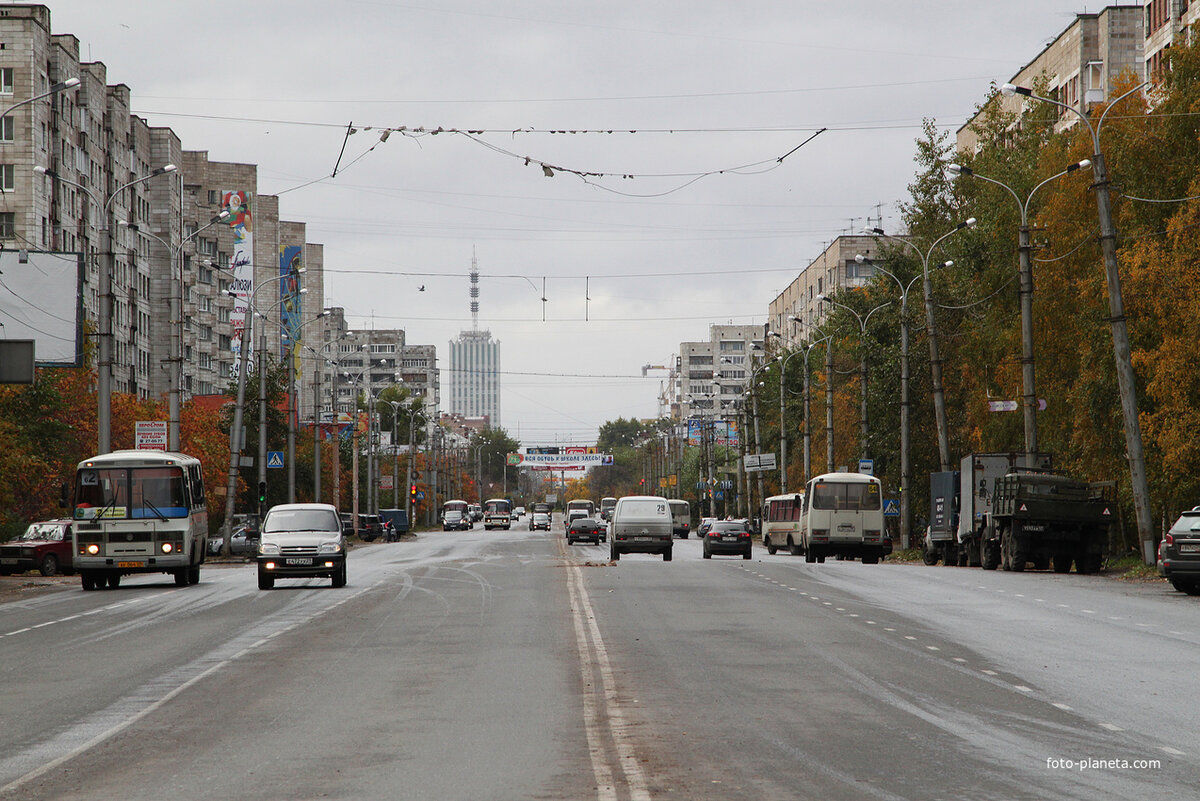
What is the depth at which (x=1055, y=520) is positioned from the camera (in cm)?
3866

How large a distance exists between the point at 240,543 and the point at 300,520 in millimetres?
25366

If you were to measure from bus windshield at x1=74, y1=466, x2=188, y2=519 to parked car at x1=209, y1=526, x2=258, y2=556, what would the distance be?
2058 centimetres

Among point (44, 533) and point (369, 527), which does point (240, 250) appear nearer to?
point (369, 527)

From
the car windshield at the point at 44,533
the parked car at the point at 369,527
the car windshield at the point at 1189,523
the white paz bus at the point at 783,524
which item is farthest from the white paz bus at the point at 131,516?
the parked car at the point at 369,527

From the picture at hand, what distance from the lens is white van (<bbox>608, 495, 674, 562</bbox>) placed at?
1854 inches

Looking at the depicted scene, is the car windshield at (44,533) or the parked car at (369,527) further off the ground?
the car windshield at (44,533)

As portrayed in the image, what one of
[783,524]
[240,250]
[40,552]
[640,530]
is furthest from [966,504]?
[240,250]

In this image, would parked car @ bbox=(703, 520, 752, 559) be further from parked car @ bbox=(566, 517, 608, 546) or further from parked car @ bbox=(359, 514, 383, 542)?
parked car @ bbox=(359, 514, 383, 542)

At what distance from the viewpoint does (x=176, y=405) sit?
4578cm

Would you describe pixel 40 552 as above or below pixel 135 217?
below

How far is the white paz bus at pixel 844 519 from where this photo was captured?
2000 inches

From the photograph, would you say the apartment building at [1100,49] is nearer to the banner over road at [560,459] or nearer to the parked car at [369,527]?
the parked car at [369,527]

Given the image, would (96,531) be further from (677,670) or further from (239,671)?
(677,670)

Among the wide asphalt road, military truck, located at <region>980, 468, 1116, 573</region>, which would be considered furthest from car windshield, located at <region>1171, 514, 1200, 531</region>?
military truck, located at <region>980, 468, 1116, 573</region>
